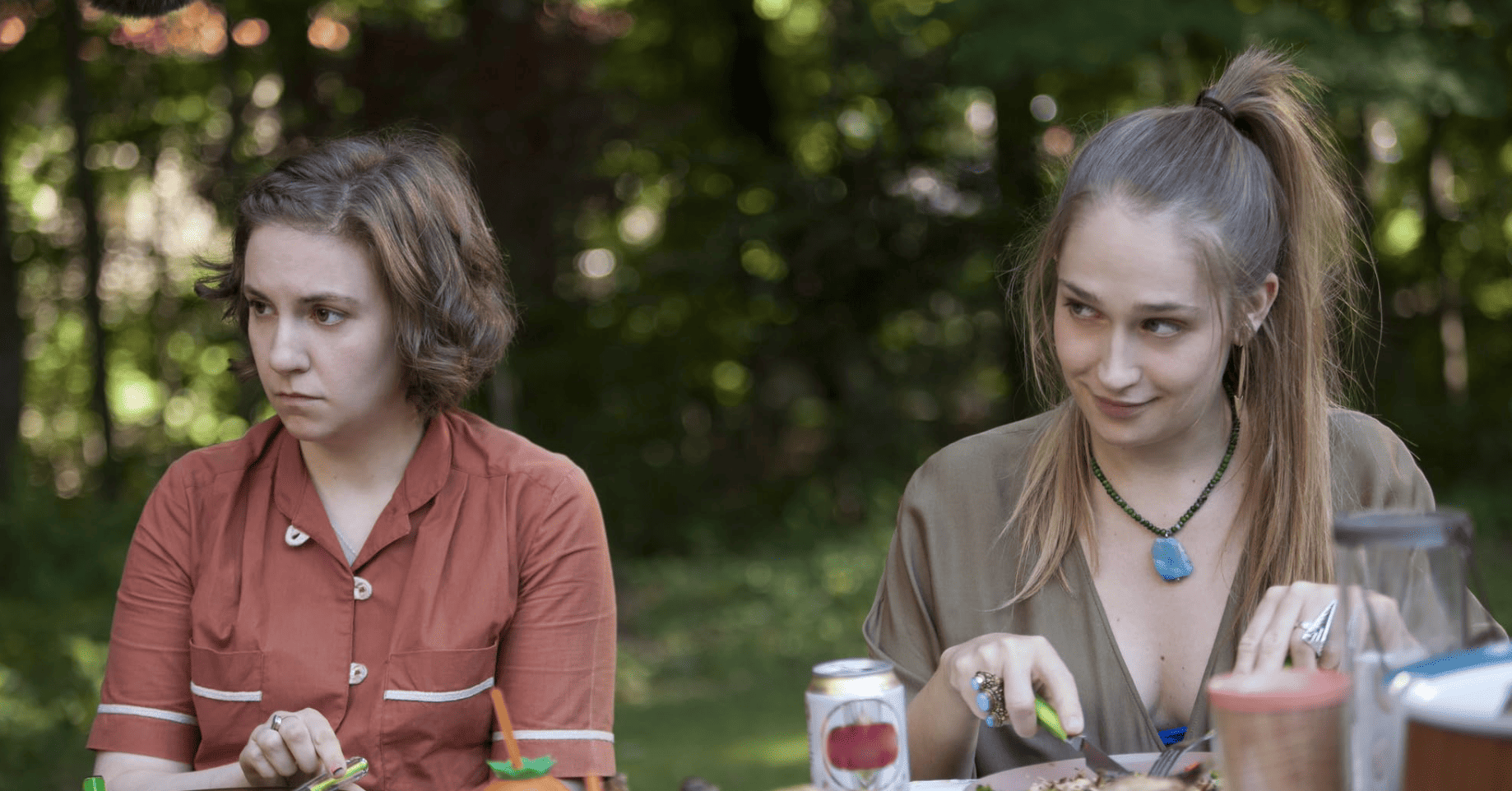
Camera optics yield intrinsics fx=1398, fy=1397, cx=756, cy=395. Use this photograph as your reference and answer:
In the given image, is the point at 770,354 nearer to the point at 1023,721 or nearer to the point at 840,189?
the point at 840,189

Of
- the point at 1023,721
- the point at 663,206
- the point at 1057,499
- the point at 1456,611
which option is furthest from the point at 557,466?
the point at 663,206

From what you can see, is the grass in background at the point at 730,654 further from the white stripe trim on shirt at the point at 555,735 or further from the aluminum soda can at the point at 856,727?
the aluminum soda can at the point at 856,727

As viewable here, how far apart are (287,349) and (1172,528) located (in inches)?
52.7

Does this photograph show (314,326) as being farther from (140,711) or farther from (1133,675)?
(1133,675)

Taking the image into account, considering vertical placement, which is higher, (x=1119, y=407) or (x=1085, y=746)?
(x=1119, y=407)

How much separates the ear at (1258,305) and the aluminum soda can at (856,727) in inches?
37.1

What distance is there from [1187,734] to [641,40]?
9.99 meters

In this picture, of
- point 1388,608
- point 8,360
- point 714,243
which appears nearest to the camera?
point 1388,608

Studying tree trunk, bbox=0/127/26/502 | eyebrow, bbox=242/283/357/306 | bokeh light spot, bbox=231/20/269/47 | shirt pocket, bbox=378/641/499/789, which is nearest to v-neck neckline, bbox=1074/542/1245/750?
shirt pocket, bbox=378/641/499/789

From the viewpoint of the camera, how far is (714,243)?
9.27 m

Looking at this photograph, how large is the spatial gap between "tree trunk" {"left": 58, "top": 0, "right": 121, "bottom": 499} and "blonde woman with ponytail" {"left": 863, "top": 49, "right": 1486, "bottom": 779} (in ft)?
27.8

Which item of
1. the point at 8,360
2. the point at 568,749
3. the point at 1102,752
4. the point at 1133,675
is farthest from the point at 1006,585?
the point at 8,360

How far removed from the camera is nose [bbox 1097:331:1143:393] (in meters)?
1.85

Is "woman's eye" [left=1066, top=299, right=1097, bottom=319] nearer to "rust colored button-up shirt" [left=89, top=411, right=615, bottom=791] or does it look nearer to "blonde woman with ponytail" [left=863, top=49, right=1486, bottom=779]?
"blonde woman with ponytail" [left=863, top=49, right=1486, bottom=779]
